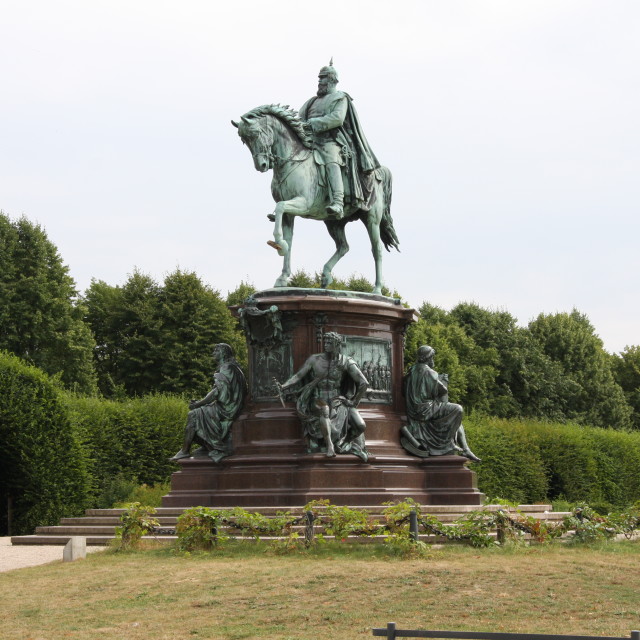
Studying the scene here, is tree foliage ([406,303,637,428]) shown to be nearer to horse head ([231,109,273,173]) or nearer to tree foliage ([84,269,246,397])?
tree foliage ([84,269,246,397])

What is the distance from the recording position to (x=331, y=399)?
20281mm

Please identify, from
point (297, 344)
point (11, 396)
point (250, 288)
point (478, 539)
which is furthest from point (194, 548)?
point (250, 288)

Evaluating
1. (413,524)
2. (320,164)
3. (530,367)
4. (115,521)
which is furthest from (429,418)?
(530,367)

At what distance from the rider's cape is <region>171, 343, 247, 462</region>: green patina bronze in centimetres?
436

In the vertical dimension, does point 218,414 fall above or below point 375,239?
below

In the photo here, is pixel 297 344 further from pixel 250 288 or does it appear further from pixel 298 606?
pixel 250 288

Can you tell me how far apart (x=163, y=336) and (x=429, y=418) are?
1097 inches

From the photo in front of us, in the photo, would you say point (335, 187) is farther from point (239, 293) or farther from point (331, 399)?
point (239, 293)

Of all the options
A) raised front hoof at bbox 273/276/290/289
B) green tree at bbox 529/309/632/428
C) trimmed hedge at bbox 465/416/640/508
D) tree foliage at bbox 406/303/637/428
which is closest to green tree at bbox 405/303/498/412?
tree foliage at bbox 406/303/637/428

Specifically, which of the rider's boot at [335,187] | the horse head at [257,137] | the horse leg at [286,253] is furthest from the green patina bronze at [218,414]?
the horse head at [257,137]

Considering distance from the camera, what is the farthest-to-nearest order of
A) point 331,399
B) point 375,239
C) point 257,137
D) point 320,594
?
point 375,239 → point 257,137 → point 331,399 → point 320,594

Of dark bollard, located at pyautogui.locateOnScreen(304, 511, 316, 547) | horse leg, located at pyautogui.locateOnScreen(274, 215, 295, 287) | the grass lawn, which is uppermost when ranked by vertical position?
horse leg, located at pyautogui.locateOnScreen(274, 215, 295, 287)

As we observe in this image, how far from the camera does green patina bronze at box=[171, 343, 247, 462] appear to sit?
2161 cm

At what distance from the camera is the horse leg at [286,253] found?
22.3 metres
